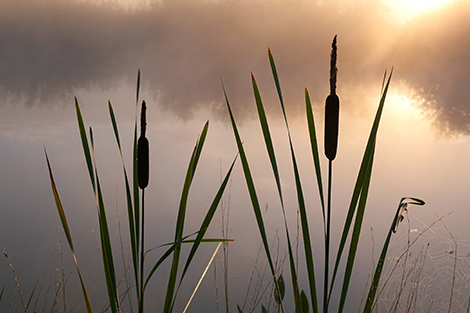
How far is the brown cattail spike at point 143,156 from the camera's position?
1017mm

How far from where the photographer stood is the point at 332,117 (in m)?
0.92

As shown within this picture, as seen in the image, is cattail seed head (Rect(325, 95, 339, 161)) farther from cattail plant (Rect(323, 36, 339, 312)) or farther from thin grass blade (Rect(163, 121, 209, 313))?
thin grass blade (Rect(163, 121, 209, 313))

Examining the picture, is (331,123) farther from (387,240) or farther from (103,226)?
(103,226)

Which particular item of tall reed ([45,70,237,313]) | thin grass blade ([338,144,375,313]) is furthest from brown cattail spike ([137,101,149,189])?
thin grass blade ([338,144,375,313])

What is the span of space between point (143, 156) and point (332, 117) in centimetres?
45

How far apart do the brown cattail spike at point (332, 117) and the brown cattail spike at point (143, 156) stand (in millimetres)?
421

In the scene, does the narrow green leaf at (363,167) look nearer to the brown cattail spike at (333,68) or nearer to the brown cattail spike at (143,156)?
the brown cattail spike at (333,68)

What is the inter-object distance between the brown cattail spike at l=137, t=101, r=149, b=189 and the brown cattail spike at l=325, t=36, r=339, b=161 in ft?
1.38

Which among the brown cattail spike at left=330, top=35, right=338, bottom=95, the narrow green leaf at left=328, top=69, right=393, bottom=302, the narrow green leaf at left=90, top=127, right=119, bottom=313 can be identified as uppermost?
the brown cattail spike at left=330, top=35, right=338, bottom=95

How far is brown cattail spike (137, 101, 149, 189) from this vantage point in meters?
1.02

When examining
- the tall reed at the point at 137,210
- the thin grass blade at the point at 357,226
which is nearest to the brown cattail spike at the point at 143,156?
the tall reed at the point at 137,210

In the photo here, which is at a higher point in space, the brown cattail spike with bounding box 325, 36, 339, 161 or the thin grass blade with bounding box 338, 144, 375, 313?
the brown cattail spike with bounding box 325, 36, 339, 161

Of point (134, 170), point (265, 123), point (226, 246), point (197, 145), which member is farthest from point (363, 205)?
point (226, 246)

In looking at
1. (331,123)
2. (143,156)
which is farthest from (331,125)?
(143,156)
